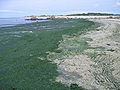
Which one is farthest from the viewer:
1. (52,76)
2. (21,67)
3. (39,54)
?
(39,54)

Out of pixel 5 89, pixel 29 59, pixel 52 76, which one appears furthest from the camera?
pixel 29 59

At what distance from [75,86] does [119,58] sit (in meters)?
5.73

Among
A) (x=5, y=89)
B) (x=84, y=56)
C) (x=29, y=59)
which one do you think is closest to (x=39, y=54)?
(x=29, y=59)

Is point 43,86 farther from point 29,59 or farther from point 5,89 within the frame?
point 29,59

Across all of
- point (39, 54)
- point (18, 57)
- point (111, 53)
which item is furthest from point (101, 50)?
point (18, 57)

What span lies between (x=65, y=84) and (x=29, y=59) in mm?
5400

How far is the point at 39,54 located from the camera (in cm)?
1672

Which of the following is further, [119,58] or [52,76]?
[119,58]

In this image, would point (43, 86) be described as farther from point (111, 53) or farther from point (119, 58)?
point (111, 53)

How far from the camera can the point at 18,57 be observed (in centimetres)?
1591

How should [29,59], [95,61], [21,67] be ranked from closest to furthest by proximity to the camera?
[21,67]
[95,61]
[29,59]

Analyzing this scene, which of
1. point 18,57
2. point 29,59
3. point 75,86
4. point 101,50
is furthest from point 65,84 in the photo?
point 101,50

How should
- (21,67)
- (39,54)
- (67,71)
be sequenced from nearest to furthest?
(67,71) → (21,67) → (39,54)

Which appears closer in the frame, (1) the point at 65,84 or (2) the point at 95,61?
(1) the point at 65,84
